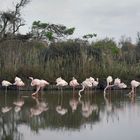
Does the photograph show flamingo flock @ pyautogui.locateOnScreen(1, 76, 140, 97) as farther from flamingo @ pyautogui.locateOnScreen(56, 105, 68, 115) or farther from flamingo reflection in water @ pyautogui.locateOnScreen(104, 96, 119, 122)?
flamingo @ pyautogui.locateOnScreen(56, 105, 68, 115)

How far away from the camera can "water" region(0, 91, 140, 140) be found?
9938 mm

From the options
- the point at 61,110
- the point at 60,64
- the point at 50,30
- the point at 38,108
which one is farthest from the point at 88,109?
the point at 50,30

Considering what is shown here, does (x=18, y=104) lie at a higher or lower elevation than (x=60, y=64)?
lower

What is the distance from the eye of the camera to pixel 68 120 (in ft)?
39.4

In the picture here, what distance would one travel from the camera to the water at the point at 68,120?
9.94 meters

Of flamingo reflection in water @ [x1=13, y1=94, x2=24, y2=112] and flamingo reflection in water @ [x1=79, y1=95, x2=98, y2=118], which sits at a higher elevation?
flamingo reflection in water @ [x1=13, y1=94, x2=24, y2=112]

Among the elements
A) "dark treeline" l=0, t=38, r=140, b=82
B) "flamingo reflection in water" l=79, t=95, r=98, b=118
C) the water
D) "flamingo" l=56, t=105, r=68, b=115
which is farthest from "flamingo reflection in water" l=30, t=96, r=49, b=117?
"dark treeline" l=0, t=38, r=140, b=82

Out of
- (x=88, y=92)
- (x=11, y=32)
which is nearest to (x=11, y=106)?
(x=88, y=92)

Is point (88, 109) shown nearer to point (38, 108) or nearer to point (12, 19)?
point (38, 108)

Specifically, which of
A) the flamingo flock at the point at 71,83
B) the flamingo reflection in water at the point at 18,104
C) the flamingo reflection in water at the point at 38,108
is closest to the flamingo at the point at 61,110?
the flamingo reflection in water at the point at 38,108

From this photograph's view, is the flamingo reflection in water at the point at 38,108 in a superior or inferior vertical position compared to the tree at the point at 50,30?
inferior

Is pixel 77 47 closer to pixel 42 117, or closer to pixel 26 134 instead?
pixel 42 117

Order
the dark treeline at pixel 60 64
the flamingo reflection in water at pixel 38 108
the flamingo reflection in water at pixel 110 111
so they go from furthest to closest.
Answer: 1. the dark treeline at pixel 60 64
2. the flamingo reflection in water at pixel 38 108
3. the flamingo reflection in water at pixel 110 111

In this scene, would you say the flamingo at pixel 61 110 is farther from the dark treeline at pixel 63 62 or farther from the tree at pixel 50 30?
the tree at pixel 50 30
